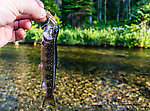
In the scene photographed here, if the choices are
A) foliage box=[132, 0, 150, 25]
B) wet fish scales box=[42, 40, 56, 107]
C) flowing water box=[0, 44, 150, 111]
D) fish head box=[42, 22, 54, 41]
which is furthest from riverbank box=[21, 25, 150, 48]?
fish head box=[42, 22, 54, 41]

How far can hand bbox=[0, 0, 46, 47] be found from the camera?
1.65 meters

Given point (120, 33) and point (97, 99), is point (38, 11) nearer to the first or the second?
point (97, 99)

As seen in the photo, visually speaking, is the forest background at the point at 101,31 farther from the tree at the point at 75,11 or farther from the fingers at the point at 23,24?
the fingers at the point at 23,24

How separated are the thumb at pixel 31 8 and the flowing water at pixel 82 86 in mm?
4307

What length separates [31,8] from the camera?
73.5 inches

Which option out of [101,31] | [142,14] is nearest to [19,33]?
[101,31]

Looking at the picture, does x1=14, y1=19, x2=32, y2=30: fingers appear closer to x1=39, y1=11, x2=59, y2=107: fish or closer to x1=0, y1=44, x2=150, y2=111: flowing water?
x1=39, y1=11, x2=59, y2=107: fish

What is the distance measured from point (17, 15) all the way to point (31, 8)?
0.18 metres

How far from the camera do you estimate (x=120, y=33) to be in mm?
20031

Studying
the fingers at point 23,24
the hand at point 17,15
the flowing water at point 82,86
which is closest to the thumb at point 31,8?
the hand at point 17,15

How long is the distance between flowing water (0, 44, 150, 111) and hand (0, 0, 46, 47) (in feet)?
12.5

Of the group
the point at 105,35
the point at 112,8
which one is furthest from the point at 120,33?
the point at 112,8

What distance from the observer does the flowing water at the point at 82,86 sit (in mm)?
5977

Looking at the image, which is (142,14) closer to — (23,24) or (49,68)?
(49,68)
